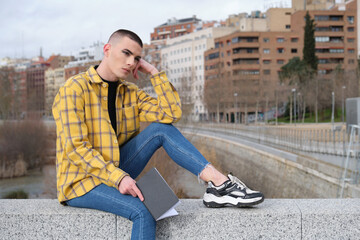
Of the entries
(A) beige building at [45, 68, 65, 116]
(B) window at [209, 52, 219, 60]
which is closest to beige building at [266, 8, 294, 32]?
(B) window at [209, 52, 219, 60]

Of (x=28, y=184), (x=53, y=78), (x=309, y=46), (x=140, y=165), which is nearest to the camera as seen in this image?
(x=140, y=165)

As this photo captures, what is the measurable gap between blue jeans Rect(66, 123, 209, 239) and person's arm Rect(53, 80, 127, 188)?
0.09m

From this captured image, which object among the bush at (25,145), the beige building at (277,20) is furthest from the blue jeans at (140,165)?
the beige building at (277,20)

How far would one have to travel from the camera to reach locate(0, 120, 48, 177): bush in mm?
19844

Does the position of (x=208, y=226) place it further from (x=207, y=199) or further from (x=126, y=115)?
(x=126, y=115)

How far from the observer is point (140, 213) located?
235cm

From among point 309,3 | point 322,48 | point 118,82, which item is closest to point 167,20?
point 309,3

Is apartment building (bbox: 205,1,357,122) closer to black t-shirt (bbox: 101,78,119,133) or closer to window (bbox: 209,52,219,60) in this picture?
window (bbox: 209,52,219,60)

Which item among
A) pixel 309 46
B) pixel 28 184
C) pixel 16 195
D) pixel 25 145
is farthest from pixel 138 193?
pixel 309 46

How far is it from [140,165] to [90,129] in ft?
1.38

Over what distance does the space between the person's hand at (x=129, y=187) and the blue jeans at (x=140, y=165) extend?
0.03 m

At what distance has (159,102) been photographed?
2918 millimetres

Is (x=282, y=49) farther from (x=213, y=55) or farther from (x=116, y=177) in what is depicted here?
(x=116, y=177)

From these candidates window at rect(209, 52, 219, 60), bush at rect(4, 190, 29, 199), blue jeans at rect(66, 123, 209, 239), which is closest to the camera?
blue jeans at rect(66, 123, 209, 239)
